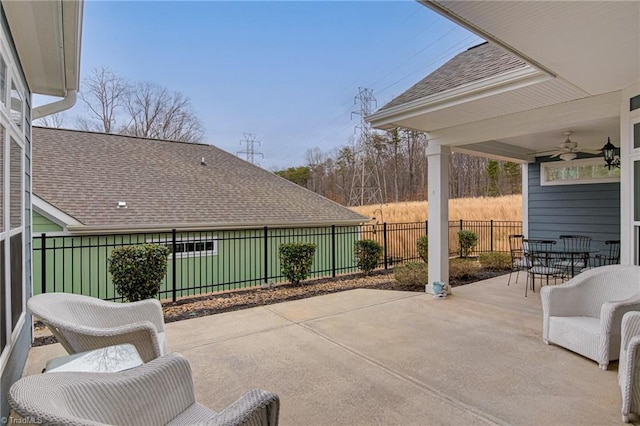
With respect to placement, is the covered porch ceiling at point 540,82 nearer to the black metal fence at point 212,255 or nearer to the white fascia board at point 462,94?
the white fascia board at point 462,94

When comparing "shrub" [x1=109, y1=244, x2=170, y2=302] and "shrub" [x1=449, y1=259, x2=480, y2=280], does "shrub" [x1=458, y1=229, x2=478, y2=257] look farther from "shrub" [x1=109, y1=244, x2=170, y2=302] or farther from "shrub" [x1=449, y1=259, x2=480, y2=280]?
"shrub" [x1=109, y1=244, x2=170, y2=302]

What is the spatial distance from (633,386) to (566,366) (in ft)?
3.07

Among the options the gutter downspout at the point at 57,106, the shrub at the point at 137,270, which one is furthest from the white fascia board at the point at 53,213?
the gutter downspout at the point at 57,106

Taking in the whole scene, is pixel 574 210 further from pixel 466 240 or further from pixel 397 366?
pixel 397 366

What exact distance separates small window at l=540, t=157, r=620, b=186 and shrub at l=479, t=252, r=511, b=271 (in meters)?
2.04

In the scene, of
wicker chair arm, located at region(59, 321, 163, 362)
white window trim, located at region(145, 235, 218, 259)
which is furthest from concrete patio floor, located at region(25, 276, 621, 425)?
white window trim, located at region(145, 235, 218, 259)

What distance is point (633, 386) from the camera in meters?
2.28

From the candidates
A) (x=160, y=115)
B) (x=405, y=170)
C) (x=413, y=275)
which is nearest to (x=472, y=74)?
(x=413, y=275)

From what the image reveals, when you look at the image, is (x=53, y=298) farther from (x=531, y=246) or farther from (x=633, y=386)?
(x=531, y=246)

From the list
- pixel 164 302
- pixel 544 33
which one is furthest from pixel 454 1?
pixel 164 302

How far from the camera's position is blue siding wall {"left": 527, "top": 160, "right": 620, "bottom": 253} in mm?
7254

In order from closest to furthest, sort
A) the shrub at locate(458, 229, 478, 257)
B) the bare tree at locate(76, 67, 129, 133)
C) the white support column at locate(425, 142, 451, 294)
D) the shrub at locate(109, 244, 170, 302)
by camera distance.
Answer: the shrub at locate(109, 244, 170, 302) → the white support column at locate(425, 142, 451, 294) → the shrub at locate(458, 229, 478, 257) → the bare tree at locate(76, 67, 129, 133)

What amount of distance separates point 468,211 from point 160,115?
59.1ft

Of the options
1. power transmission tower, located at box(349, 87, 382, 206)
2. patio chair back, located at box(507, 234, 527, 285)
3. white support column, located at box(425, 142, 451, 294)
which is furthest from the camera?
power transmission tower, located at box(349, 87, 382, 206)
